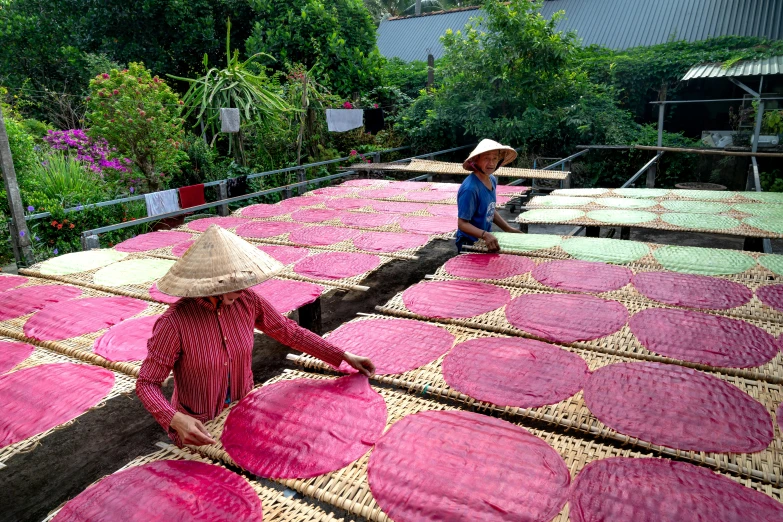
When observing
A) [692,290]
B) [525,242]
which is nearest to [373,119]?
[525,242]

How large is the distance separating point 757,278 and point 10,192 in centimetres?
519

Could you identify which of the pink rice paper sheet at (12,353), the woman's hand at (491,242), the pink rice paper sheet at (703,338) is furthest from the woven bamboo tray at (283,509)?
the woman's hand at (491,242)

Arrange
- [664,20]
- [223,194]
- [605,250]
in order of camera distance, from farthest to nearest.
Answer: [664,20] < [223,194] < [605,250]

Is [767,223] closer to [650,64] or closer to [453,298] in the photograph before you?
[453,298]

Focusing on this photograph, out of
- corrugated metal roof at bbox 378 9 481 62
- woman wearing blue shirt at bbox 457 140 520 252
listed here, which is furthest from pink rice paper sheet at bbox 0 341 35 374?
corrugated metal roof at bbox 378 9 481 62

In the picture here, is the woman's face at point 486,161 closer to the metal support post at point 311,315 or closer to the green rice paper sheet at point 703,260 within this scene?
the green rice paper sheet at point 703,260

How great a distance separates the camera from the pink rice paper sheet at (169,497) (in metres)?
1.28

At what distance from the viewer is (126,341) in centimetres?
233

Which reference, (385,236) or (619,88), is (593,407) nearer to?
(385,236)

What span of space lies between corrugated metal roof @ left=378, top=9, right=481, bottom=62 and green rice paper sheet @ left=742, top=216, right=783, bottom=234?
12.6 meters

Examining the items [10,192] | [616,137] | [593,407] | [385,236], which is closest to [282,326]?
[593,407]

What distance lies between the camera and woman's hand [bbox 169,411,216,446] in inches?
58.3

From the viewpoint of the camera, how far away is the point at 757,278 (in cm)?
276

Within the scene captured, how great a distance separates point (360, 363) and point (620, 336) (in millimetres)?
1154
